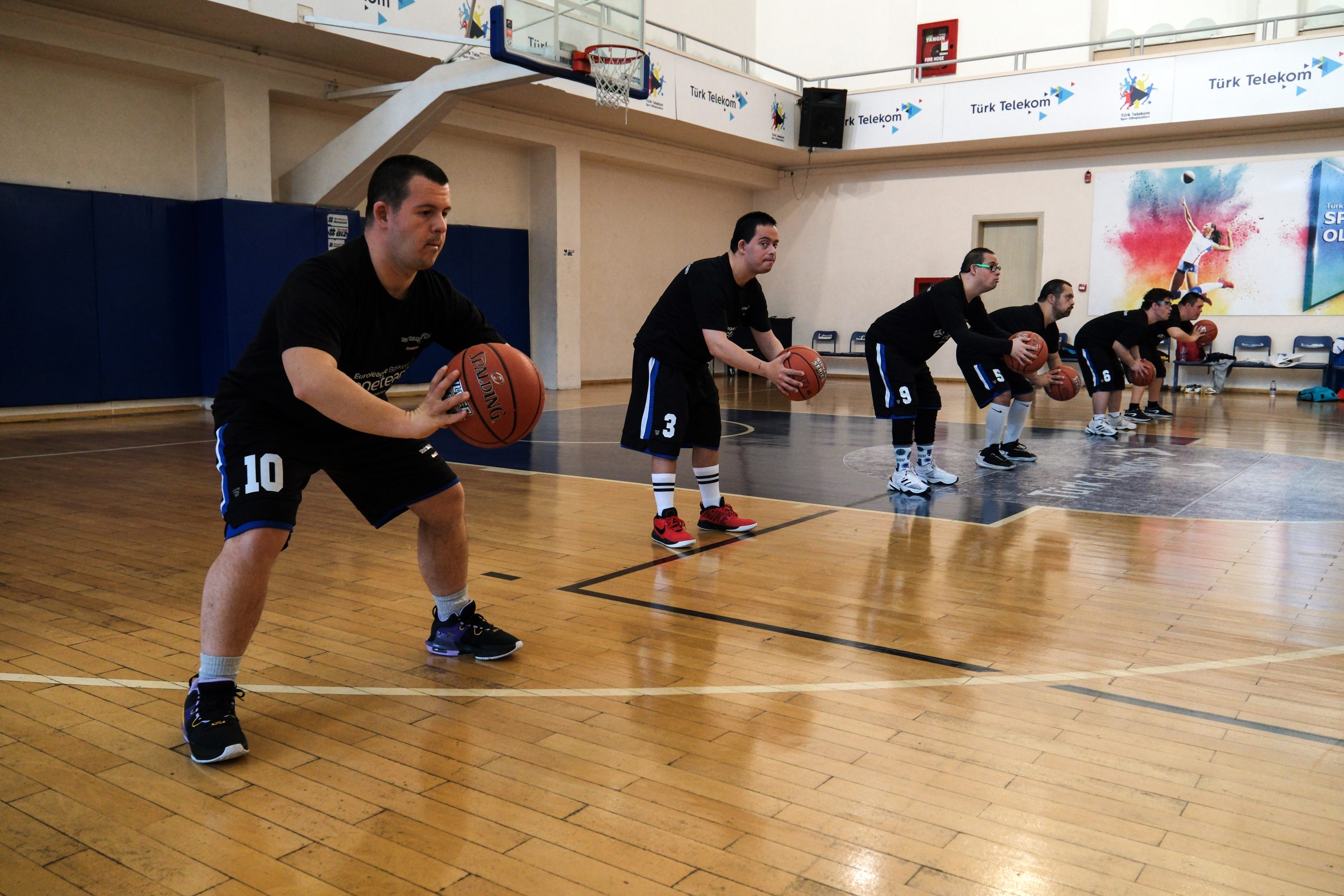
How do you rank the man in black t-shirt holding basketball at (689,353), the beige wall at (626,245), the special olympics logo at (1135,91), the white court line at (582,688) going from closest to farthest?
the white court line at (582,688) < the man in black t-shirt holding basketball at (689,353) < the special olympics logo at (1135,91) < the beige wall at (626,245)

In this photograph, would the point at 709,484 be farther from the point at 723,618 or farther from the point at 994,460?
the point at 994,460

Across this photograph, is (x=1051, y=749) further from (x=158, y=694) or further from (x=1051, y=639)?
(x=158, y=694)

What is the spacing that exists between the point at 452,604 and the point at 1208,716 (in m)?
2.25

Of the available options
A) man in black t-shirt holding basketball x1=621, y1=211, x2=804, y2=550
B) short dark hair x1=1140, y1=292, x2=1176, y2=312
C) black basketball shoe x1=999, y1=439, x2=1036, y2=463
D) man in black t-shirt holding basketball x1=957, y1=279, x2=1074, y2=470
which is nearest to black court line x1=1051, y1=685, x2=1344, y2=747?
man in black t-shirt holding basketball x1=621, y1=211, x2=804, y2=550

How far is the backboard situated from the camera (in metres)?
9.19

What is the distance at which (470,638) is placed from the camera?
3215 millimetres

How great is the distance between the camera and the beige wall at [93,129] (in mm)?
9469

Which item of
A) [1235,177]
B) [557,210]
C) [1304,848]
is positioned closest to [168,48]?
[557,210]

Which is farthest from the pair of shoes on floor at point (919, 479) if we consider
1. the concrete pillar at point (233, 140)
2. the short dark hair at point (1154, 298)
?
the concrete pillar at point (233, 140)

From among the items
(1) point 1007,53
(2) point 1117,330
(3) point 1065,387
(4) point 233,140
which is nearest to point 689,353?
(3) point 1065,387

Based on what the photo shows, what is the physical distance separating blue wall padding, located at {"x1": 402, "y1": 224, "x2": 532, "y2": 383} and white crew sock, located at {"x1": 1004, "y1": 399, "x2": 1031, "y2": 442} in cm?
756

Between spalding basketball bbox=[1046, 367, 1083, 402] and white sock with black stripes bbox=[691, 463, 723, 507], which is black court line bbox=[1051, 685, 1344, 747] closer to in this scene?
white sock with black stripes bbox=[691, 463, 723, 507]

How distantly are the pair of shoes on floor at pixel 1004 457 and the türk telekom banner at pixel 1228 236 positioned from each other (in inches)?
363

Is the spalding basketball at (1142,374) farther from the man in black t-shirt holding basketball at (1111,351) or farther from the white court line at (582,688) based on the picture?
the white court line at (582,688)
